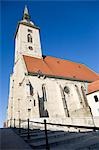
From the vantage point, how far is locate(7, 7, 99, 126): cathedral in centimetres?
2156

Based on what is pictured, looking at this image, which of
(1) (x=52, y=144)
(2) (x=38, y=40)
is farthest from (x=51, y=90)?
(1) (x=52, y=144)

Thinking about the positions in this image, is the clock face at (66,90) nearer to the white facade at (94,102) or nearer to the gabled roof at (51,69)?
the gabled roof at (51,69)

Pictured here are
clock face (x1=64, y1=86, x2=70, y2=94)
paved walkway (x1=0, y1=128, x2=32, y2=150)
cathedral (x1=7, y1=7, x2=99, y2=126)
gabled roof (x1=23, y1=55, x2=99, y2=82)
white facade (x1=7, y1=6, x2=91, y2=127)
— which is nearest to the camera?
paved walkway (x1=0, y1=128, x2=32, y2=150)

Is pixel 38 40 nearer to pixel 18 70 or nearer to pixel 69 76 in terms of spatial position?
pixel 18 70

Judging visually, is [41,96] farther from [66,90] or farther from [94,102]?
[94,102]

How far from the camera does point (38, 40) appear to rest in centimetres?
3316

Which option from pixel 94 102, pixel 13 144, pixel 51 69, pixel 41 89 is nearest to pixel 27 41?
pixel 51 69

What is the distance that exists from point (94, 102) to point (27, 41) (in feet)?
59.5

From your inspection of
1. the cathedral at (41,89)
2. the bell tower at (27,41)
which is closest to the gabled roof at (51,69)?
the cathedral at (41,89)

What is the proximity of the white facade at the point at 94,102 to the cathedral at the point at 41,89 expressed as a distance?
31.0 inches

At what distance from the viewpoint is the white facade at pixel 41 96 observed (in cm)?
2114

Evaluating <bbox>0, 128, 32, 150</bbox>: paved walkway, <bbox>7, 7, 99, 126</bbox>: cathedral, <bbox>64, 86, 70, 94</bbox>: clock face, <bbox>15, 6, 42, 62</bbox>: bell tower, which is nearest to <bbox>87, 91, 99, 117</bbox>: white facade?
<bbox>7, 7, 99, 126</bbox>: cathedral

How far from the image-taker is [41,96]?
73.3ft

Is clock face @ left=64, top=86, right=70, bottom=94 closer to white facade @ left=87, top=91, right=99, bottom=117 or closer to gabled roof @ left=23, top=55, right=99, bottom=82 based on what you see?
gabled roof @ left=23, top=55, right=99, bottom=82
